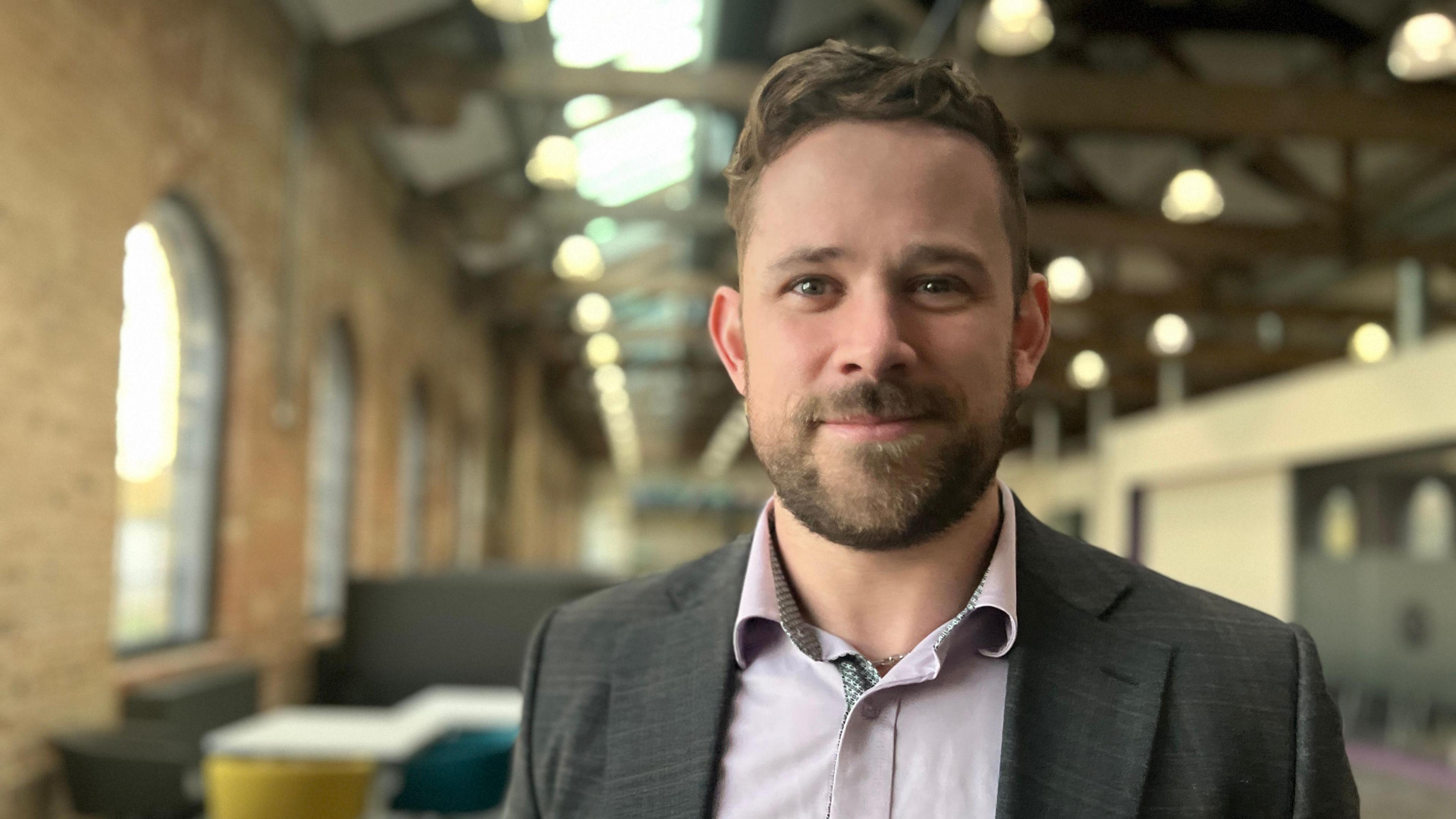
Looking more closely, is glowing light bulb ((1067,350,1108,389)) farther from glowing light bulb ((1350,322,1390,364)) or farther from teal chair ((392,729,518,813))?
teal chair ((392,729,518,813))

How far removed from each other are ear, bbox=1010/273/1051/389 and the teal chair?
3.41 meters

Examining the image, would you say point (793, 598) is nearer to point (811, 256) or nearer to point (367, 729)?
point (811, 256)

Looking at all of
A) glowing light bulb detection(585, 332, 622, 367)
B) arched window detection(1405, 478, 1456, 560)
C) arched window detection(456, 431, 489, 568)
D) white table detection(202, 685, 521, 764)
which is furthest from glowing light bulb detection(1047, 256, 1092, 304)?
arched window detection(456, 431, 489, 568)

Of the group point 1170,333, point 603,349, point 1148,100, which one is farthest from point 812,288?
point 603,349

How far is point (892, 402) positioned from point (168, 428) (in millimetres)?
5986

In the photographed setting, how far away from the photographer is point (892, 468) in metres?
1.10

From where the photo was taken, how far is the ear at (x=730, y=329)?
A: 1288 millimetres

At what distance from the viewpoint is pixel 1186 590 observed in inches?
48.5

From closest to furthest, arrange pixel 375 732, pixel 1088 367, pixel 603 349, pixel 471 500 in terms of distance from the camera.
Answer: pixel 375 732 < pixel 1088 367 < pixel 471 500 < pixel 603 349

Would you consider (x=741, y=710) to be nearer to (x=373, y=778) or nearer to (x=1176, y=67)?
(x=373, y=778)

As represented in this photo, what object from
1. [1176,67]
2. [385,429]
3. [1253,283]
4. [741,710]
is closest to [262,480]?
[385,429]

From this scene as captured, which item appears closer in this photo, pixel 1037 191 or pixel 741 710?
pixel 741 710

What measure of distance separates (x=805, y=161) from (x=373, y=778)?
10.9 ft

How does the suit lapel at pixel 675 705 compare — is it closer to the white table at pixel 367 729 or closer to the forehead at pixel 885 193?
the forehead at pixel 885 193
